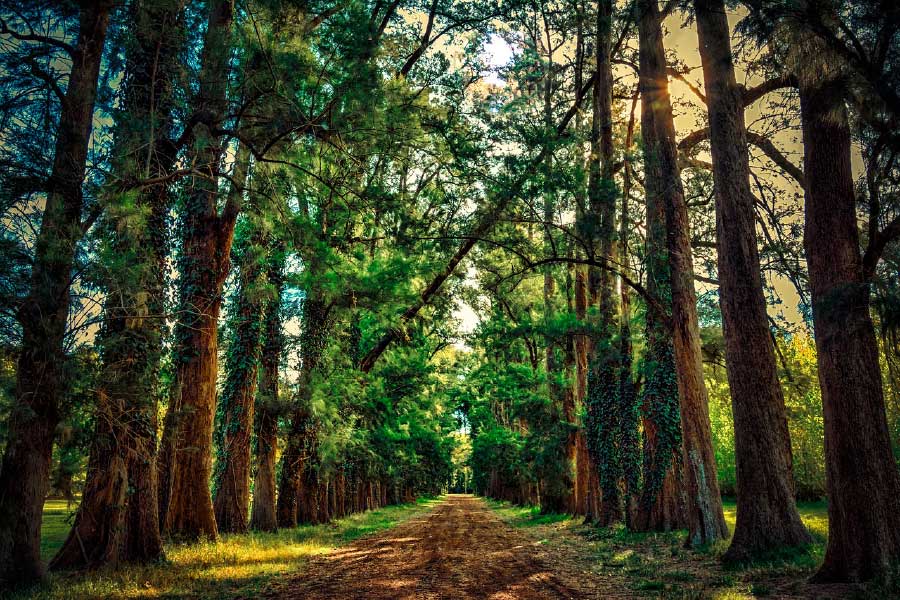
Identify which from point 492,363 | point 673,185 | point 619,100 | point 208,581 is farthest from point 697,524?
point 492,363

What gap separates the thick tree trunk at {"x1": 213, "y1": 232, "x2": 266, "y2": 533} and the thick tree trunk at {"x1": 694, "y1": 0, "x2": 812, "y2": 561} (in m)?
10.1

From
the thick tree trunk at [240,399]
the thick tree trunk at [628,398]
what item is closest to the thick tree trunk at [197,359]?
the thick tree trunk at [240,399]

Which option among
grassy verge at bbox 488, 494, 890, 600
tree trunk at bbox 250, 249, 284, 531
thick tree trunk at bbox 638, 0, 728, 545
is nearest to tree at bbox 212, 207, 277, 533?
tree trunk at bbox 250, 249, 284, 531

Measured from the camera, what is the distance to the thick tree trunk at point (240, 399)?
13.5 meters

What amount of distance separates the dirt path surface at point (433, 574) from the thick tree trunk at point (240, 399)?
128 inches

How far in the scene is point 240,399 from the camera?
46.8 ft

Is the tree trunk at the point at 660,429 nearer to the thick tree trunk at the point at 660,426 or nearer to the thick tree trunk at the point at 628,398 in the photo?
the thick tree trunk at the point at 660,426

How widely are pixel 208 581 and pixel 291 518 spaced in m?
9.60

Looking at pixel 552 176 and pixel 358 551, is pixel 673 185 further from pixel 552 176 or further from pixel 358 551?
pixel 358 551

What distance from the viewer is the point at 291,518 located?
1659 centimetres

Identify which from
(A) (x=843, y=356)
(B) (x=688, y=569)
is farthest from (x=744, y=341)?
(B) (x=688, y=569)

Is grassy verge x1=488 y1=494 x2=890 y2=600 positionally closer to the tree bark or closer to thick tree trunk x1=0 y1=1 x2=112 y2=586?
the tree bark

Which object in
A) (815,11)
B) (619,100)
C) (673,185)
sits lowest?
(815,11)

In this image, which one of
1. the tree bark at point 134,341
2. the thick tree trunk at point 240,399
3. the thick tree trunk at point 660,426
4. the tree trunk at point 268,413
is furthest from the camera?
the tree trunk at point 268,413
